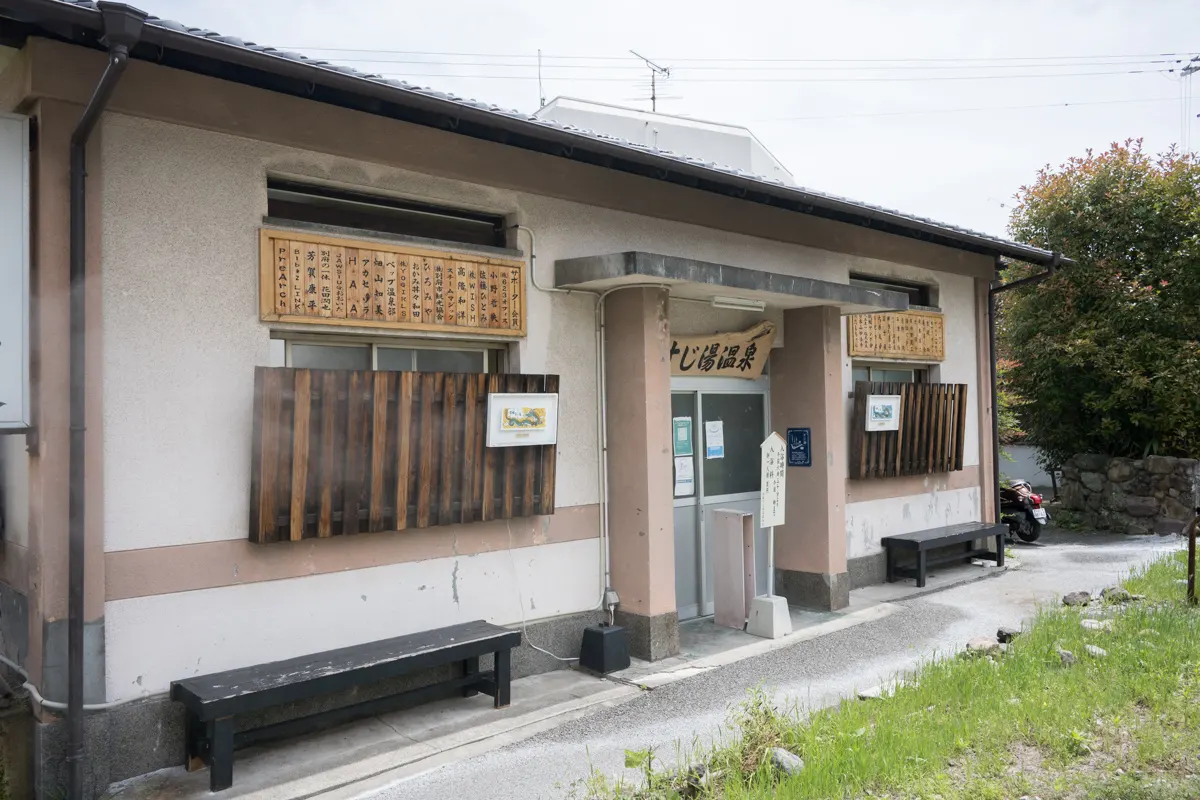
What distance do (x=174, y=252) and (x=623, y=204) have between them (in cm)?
365

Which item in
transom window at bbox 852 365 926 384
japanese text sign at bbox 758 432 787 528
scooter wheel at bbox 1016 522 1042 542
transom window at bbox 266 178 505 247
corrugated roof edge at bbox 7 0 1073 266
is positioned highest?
corrugated roof edge at bbox 7 0 1073 266

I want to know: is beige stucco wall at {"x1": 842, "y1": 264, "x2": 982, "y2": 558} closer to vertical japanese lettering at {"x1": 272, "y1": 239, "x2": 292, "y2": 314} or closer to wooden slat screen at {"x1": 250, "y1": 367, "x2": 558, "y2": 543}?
wooden slat screen at {"x1": 250, "y1": 367, "x2": 558, "y2": 543}

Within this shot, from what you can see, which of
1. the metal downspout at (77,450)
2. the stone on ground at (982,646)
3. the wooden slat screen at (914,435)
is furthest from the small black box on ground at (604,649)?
the wooden slat screen at (914,435)

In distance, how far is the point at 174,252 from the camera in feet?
16.7

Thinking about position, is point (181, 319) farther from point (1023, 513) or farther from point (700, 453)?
point (1023, 513)

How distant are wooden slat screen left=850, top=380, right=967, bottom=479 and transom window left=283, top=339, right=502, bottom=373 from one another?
4.73m

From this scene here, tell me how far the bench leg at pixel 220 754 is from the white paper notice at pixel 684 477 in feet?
15.2

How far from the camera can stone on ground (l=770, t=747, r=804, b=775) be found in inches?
173

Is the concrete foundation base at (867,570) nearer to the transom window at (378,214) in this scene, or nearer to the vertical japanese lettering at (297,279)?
the transom window at (378,214)

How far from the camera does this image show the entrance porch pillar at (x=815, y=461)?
346 inches

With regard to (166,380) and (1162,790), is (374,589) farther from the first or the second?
(1162,790)

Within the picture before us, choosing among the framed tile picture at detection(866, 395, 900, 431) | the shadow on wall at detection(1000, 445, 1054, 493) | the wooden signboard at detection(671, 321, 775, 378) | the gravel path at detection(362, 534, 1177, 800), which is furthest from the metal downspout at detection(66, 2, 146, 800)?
the shadow on wall at detection(1000, 445, 1054, 493)

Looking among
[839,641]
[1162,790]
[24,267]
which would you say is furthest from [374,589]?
[1162,790]

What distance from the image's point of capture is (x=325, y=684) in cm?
502
